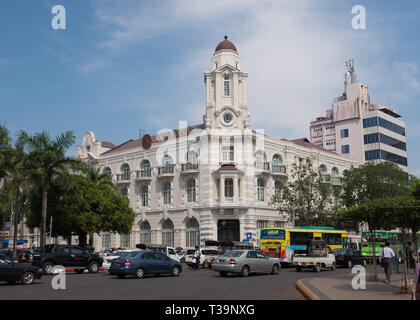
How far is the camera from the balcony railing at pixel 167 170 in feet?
178

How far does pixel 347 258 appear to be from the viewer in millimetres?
33469

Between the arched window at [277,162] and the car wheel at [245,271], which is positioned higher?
the arched window at [277,162]

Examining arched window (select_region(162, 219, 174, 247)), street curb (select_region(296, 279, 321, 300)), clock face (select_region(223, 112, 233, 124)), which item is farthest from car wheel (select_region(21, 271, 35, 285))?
clock face (select_region(223, 112, 233, 124))

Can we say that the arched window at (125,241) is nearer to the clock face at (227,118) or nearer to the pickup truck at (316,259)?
the clock face at (227,118)

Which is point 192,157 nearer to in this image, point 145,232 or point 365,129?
point 145,232

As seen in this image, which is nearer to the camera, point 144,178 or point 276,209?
point 276,209

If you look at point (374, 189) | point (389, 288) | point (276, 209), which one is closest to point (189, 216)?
point (276, 209)

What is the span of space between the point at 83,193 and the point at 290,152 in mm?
26620

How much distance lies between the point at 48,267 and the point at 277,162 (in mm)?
34779

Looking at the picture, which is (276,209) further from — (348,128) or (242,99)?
(348,128)

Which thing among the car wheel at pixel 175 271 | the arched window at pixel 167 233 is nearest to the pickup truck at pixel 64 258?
the car wheel at pixel 175 271

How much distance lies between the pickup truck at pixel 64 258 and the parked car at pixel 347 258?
1696 cm

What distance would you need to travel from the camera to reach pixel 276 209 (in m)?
52.6
